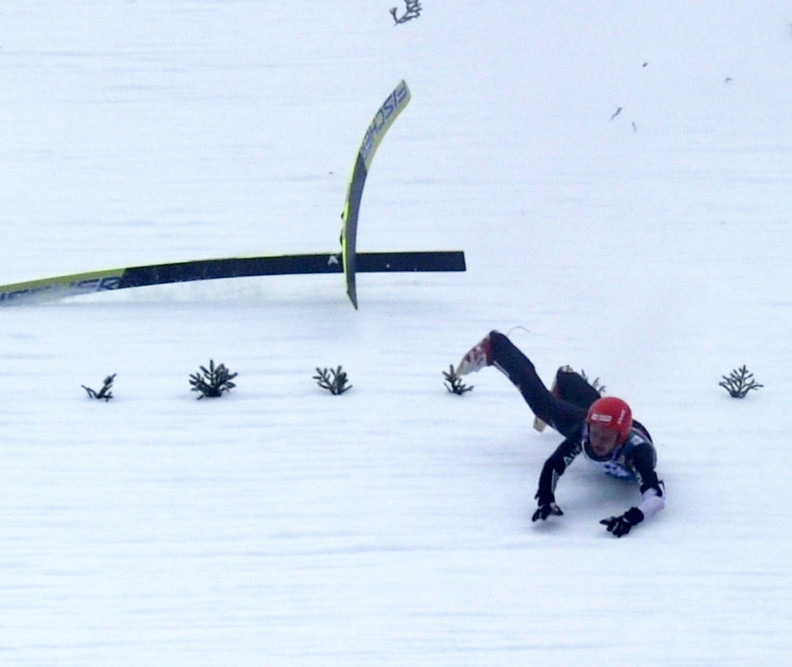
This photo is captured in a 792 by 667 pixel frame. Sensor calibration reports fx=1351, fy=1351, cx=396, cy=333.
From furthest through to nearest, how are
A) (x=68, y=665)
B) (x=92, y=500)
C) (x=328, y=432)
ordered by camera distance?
(x=328, y=432), (x=92, y=500), (x=68, y=665)

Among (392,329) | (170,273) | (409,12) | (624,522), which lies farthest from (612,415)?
(409,12)

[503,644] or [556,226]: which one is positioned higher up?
[556,226]

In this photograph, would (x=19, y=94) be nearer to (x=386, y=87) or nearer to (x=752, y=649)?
(x=386, y=87)

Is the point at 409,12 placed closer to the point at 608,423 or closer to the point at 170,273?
the point at 170,273

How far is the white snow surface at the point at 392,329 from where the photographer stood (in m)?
6.04

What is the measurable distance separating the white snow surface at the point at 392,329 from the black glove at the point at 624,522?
0.16m

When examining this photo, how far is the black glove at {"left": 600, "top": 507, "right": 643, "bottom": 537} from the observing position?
21.3ft

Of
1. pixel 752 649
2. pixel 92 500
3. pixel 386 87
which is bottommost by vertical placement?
pixel 752 649

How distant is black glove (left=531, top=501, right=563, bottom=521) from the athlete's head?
372 mm

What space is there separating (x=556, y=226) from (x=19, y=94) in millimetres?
5424

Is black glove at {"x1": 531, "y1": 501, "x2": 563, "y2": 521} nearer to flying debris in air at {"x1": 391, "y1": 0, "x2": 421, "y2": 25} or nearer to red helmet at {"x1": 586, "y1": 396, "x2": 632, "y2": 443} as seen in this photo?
red helmet at {"x1": 586, "y1": 396, "x2": 632, "y2": 443}

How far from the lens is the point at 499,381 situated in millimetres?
8445

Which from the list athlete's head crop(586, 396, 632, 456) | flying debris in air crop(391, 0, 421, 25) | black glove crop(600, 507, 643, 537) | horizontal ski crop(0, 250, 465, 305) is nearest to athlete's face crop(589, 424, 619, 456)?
athlete's head crop(586, 396, 632, 456)

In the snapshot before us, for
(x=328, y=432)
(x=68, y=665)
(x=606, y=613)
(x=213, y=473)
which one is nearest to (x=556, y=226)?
(x=328, y=432)
